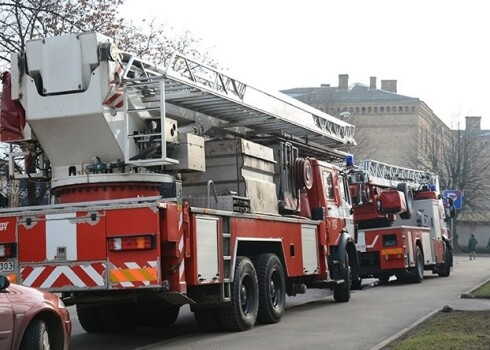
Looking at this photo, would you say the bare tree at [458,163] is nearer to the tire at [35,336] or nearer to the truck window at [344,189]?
the truck window at [344,189]

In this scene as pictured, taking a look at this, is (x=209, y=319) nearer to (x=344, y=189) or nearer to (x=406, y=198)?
(x=344, y=189)

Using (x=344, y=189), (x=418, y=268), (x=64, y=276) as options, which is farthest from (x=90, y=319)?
(x=418, y=268)

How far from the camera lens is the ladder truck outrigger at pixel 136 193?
9.60 meters

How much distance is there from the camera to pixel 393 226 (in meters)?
22.6

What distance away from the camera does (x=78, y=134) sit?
1023cm

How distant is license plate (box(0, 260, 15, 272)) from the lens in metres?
9.96

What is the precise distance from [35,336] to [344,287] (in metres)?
9.53

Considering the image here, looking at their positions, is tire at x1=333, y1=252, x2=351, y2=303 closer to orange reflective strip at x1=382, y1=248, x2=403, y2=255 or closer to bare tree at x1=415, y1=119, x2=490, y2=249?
orange reflective strip at x1=382, y1=248, x2=403, y2=255

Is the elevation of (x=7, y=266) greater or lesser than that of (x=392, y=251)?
lesser

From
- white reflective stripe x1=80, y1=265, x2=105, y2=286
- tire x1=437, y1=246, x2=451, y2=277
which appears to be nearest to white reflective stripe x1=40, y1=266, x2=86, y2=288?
white reflective stripe x1=80, y1=265, x2=105, y2=286

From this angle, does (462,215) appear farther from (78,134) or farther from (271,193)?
(78,134)

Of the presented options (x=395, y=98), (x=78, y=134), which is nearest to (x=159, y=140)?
(x=78, y=134)

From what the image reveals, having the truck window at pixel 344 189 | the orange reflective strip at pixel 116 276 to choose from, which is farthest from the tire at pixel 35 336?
the truck window at pixel 344 189

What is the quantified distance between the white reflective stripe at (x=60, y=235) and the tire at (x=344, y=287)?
24.1ft
